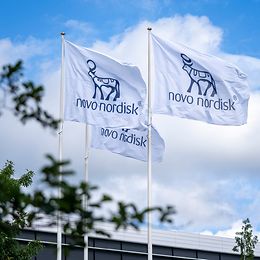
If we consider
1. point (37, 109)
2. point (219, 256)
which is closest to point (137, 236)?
point (219, 256)

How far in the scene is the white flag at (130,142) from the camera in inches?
1000

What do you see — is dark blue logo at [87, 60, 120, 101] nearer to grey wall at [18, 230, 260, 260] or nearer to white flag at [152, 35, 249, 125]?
white flag at [152, 35, 249, 125]

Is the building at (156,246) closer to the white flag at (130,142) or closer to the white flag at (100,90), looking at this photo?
the white flag at (130,142)

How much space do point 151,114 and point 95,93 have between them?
1692mm

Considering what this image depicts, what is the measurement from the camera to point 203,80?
24984 mm

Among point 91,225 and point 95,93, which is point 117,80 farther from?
point 91,225

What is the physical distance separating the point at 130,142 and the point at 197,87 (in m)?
2.58

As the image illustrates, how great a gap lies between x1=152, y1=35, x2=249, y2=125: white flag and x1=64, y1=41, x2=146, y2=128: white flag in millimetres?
707

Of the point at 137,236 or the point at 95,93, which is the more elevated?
the point at 95,93

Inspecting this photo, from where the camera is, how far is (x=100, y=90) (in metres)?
24.8

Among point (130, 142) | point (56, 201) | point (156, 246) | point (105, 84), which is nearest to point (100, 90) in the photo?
point (105, 84)

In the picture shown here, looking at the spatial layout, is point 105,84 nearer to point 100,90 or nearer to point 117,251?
point 100,90

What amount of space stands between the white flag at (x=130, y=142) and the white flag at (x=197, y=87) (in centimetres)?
137

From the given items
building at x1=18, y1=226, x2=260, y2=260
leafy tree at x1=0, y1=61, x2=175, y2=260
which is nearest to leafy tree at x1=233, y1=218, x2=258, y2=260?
building at x1=18, y1=226, x2=260, y2=260
